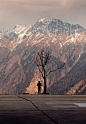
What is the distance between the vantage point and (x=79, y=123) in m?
7.77

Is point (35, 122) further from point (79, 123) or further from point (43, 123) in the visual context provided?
point (79, 123)

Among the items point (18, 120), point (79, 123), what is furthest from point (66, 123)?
point (18, 120)

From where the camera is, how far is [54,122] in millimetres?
7984

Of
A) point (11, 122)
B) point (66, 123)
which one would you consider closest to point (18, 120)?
point (11, 122)

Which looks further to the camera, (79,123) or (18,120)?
(18,120)

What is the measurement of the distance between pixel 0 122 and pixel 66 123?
2095 mm

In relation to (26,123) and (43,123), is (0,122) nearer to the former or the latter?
(26,123)

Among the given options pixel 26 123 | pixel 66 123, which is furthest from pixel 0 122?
pixel 66 123

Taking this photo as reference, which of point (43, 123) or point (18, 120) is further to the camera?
point (18, 120)

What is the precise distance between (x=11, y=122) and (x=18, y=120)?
1.50 feet

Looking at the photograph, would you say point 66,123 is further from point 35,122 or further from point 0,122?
point 0,122

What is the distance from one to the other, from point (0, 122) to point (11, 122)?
1.14 feet

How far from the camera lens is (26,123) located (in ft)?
25.5

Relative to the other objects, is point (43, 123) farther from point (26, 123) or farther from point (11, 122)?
point (11, 122)
